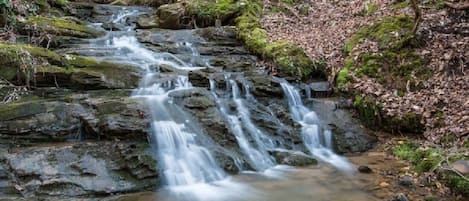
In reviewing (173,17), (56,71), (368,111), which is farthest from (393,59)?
(173,17)

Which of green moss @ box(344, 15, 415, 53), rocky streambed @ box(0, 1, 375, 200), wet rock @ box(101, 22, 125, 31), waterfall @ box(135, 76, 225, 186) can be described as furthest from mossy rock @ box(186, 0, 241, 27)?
waterfall @ box(135, 76, 225, 186)

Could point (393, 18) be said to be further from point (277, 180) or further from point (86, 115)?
point (86, 115)

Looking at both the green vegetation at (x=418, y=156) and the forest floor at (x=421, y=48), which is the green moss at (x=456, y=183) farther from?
the forest floor at (x=421, y=48)

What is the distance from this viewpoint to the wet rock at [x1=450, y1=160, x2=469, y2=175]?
224 inches

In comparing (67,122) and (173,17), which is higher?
(173,17)

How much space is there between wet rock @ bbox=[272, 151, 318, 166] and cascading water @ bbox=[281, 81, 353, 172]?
0.32 m

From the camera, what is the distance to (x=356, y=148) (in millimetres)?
7703

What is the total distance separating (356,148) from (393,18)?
359 centimetres

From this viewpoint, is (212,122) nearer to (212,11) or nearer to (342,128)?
(342,128)

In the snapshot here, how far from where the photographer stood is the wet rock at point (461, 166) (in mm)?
5700

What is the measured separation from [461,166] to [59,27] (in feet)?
29.3

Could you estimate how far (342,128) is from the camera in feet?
26.5

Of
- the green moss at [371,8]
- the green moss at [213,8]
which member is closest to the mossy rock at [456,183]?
the green moss at [371,8]

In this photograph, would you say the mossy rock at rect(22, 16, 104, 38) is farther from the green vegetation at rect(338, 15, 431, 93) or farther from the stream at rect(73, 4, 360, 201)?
the green vegetation at rect(338, 15, 431, 93)
